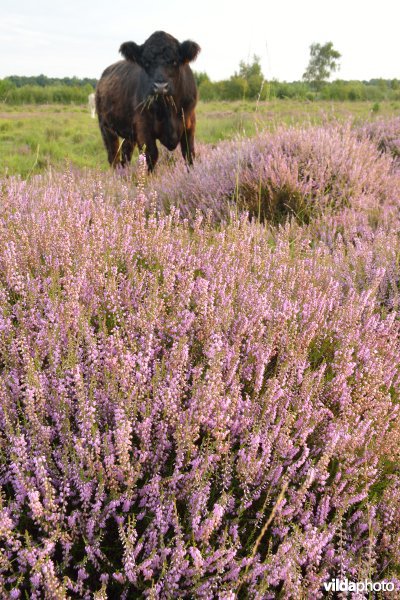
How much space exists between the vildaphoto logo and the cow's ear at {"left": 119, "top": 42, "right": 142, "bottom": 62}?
7.40 meters

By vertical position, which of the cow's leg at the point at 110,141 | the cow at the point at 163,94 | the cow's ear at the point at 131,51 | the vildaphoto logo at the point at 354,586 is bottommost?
the vildaphoto logo at the point at 354,586

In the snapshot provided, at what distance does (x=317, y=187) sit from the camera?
543 centimetres

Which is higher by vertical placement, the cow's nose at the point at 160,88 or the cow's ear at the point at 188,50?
the cow's ear at the point at 188,50

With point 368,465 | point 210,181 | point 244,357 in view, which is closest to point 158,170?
point 210,181

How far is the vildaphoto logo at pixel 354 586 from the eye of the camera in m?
1.42

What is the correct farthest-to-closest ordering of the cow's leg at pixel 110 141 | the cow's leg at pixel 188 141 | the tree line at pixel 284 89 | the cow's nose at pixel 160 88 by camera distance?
the tree line at pixel 284 89, the cow's leg at pixel 110 141, the cow's leg at pixel 188 141, the cow's nose at pixel 160 88

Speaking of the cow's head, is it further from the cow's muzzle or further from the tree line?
the tree line

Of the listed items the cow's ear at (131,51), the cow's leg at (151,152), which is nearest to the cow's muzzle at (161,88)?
the cow's leg at (151,152)

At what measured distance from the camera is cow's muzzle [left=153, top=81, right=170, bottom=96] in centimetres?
654

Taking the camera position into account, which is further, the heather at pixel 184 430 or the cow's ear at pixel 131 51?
the cow's ear at pixel 131 51

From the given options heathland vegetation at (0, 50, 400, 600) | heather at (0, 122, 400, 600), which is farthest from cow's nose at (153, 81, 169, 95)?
heather at (0, 122, 400, 600)

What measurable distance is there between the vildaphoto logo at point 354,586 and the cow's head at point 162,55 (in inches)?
256

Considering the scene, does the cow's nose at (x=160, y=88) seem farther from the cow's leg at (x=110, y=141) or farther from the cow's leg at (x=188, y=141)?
the cow's leg at (x=110, y=141)

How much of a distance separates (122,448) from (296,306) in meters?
1.24
